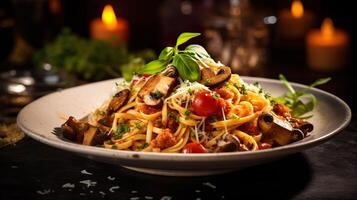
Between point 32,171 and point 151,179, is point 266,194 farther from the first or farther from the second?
point 32,171

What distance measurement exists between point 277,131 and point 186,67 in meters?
0.53

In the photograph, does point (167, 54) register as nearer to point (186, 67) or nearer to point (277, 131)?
point (186, 67)

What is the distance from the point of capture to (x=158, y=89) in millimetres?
3256

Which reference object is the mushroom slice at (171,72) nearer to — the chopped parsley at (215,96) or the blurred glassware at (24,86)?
the chopped parsley at (215,96)

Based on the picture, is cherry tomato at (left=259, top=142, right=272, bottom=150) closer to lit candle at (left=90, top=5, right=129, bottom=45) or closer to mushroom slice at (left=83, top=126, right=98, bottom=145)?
mushroom slice at (left=83, top=126, right=98, bottom=145)

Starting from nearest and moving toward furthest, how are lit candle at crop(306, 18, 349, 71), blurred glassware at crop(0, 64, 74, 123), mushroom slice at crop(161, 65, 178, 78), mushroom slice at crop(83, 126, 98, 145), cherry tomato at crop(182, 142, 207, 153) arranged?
cherry tomato at crop(182, 142, 207, 153), mushroom slice at crop(83, 126, 98, 145), mushroom slice at crop(161, 65, 178, 78), blurred glassware at crop(0, 64, 74, 123), lit candle at crop(306, 18, 349, 71)

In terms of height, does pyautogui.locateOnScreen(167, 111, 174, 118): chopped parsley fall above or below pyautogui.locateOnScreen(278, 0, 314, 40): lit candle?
above

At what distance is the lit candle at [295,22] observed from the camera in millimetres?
7102

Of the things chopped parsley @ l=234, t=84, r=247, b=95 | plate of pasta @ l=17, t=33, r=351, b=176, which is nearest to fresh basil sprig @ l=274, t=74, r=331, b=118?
plate of pasta @ l=17, t=33, r=351, b=176

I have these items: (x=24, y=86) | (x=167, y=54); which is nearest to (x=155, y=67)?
(x=167, y=54)

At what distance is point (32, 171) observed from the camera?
10.5 feet

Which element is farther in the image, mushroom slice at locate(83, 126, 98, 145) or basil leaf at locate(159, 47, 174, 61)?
basil leaf at locate(159, 47, 174, 61)

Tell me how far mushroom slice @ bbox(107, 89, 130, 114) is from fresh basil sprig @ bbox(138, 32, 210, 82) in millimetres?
146

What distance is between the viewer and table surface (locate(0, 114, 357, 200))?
2867 mm
